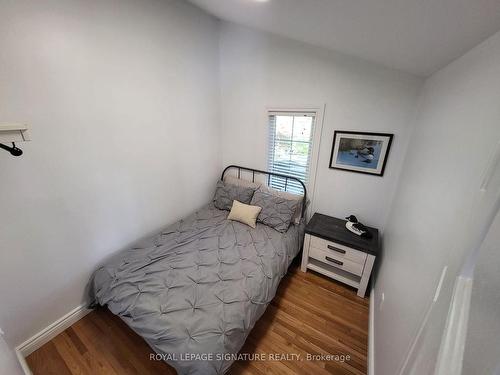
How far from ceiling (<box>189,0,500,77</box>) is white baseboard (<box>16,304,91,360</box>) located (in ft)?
9.28

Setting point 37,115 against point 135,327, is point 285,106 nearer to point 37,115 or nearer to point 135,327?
point 37,115

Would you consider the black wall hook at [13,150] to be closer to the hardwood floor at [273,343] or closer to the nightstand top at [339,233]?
the hardwood floor at [273,343]

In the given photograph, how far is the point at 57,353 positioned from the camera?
156cm

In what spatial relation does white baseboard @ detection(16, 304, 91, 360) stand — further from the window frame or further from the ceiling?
the ceiling

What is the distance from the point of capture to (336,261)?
6.88 feet

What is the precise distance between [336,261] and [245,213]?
42.7 inches

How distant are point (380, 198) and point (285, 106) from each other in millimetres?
1434

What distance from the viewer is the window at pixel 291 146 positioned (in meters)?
2.35

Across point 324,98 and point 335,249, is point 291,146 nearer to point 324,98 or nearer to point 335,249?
point 324,98

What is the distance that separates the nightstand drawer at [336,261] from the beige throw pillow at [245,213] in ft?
2.34

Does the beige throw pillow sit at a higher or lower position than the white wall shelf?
lower

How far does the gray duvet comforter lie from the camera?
1218 mm

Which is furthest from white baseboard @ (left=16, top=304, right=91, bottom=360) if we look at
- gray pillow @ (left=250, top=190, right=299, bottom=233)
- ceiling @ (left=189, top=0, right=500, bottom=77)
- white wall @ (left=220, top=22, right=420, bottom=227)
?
ceiling @ (left=189, top=0, right=500, bottom=77)

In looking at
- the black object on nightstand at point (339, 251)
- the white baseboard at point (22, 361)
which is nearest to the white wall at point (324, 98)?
the black object on nightstand at point (339, 251)
